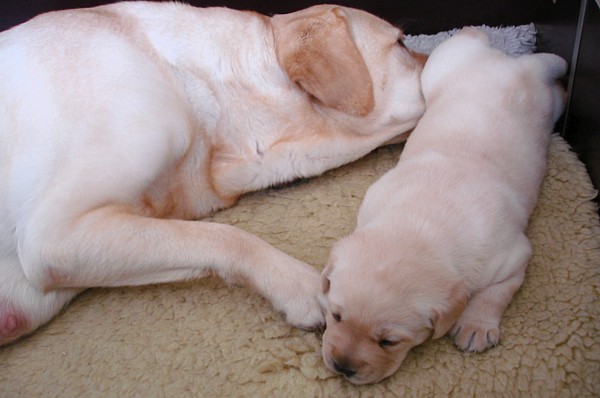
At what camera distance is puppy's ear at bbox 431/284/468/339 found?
1.58 metres

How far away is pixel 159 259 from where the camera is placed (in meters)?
1.83

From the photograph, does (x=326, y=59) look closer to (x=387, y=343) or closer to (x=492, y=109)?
(x=492, y=109)

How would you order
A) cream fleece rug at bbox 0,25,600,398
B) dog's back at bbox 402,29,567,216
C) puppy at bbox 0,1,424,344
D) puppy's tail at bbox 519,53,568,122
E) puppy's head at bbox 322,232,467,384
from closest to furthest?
puppy's head at bbox 322,232,467,384, cream fleece rug at bbox 0,25,600,398, puppy at bbox 0,1,424,344, dog's back at bbox 402,29,567,216, puppy's tail at bbox 519,53,568,122

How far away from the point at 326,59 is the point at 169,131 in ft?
1.83

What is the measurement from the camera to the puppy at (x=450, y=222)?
1571 mm

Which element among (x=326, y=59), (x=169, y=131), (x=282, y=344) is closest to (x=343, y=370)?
(x=282, y=344)

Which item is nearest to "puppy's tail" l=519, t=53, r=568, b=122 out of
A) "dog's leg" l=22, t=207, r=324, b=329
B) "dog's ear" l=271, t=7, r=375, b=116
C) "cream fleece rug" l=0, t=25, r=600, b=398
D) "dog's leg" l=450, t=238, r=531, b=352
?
"cream fleece rug" l=0, t=25, r=600, b=398

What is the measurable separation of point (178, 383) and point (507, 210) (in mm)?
1053

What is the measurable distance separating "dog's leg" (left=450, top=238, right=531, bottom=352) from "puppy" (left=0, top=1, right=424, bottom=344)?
1.31 feet

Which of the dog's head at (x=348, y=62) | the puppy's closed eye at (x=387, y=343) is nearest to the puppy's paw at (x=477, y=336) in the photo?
the puppy's closed eye at (x=387, y=343)

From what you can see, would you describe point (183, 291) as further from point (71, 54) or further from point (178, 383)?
point (71, 54)

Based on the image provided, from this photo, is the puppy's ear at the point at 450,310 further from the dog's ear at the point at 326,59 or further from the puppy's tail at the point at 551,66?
the puppy's tail at the point at 551,66

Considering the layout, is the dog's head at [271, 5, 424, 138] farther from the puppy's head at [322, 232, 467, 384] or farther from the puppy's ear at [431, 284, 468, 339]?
the puppy's ear at [431, 284, 468, 339]

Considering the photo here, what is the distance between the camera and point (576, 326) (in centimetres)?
179
